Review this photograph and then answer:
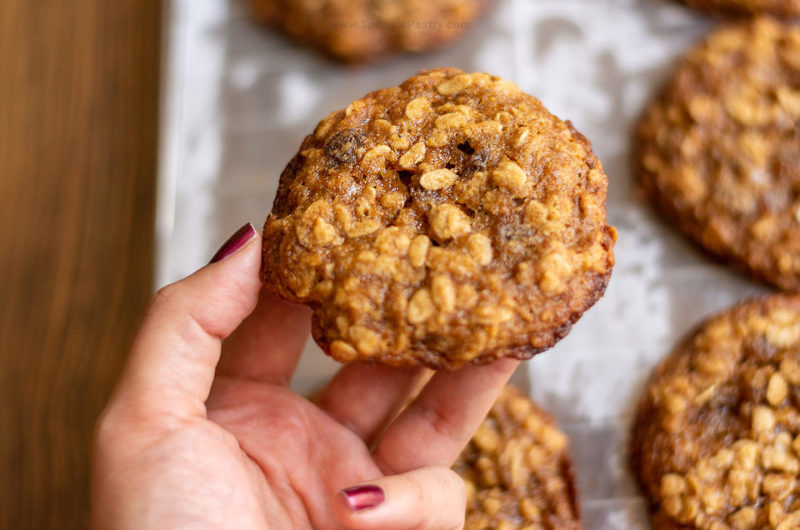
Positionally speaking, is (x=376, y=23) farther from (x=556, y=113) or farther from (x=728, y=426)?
(x=728, y=426)

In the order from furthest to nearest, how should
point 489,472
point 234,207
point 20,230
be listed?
point 20,230 < point 234,207 < point 489,472

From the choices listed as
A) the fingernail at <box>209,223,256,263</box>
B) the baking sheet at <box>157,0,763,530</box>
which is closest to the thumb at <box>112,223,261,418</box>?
the fingernail at <box>209,223,256,263</box>

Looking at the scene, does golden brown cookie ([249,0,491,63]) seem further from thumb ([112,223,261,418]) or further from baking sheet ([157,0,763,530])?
thumb ([112,223,261,418])

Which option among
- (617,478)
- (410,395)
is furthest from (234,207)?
(617,478)

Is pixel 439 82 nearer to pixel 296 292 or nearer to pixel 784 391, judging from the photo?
pixel 296 292

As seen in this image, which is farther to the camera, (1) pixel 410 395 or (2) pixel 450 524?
(1) pixel 410 395

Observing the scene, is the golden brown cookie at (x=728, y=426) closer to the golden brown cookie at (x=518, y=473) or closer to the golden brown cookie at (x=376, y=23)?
the golden brown cookie at (x=518, y=473)

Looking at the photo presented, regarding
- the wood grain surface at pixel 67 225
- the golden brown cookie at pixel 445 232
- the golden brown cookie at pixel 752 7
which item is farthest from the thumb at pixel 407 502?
the golden brown cookie at pixel 752 7
